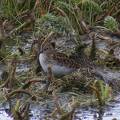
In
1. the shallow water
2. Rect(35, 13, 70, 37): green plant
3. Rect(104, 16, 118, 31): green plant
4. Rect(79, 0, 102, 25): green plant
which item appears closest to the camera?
the shallow water

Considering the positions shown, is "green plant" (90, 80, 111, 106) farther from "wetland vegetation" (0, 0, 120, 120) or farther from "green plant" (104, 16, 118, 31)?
"green plant" (104, 16, 118, 31)

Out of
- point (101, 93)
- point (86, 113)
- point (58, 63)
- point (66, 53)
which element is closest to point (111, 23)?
point (66, 53)

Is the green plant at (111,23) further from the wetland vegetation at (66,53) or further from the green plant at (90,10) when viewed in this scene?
the green plant at (90,10)

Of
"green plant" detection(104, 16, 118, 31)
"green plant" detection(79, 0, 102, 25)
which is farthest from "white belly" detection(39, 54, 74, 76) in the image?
"green plant" detection(79, 0, 102, 25)

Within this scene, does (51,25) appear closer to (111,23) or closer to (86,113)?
(111,23)

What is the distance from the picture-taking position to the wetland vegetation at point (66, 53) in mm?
6250

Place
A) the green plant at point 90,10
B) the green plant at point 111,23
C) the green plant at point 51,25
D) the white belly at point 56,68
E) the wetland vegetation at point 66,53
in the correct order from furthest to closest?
the green plant at point 90,10
the green plant at point 111,23
the green plant at point 51,25
the white belly at point 56,68
the wetland vegetation at point 66,53

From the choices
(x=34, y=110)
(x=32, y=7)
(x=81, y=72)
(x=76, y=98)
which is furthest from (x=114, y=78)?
(x=32, y=7)

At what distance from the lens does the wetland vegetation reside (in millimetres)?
6250

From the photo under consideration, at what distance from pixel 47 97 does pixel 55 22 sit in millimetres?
2341

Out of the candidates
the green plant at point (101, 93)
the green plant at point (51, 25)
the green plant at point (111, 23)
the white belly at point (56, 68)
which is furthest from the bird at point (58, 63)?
the green plant at point (111, 23)

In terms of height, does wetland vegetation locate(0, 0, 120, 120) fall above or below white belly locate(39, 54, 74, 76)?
below

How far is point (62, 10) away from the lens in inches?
359

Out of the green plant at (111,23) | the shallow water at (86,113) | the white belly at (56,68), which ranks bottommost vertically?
the green plant at (111,23)
